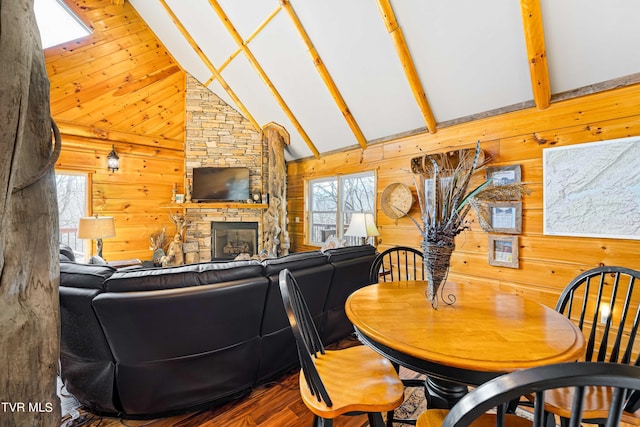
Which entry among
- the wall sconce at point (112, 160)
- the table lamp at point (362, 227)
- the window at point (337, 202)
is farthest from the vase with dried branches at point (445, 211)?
the wall sconce at point (112, 160)

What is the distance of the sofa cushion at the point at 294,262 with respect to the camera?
6.18 feet

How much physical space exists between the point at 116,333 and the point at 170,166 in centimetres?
486

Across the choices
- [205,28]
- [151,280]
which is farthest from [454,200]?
[205,28]

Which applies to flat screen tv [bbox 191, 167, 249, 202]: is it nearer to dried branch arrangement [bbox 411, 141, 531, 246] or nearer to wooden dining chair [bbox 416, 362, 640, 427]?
dried branch arrangement [bbox 411, 141, 531, 246]

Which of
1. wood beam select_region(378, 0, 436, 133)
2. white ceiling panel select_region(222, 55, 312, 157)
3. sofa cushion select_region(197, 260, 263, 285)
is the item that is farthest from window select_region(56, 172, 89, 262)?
wood beam select_region(378, 0, 436, 133)

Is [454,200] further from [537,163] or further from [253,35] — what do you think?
A: [253,35]

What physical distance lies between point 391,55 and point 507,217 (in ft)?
7.35

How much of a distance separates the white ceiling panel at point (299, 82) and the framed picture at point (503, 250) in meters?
2.59

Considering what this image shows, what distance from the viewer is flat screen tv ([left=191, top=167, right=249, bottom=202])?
5.33 m

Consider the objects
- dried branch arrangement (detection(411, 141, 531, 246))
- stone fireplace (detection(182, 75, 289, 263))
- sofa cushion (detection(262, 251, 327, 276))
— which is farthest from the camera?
stone fireplace (detection(182, 75, 289, 263))

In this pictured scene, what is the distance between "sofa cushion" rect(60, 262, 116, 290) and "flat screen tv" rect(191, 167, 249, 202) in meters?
3.85

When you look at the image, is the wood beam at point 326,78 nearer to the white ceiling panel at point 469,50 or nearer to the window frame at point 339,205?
the window frame at point 339,205

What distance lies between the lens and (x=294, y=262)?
2.02 metres

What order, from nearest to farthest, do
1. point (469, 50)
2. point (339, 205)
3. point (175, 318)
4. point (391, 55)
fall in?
point (175, 318) < point (469, 50) < point (391, 55) < point (339, 205)
